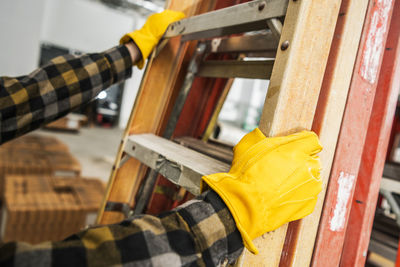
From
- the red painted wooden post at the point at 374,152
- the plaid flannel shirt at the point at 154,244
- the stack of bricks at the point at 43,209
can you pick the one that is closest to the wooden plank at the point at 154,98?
the plaid flannel shirt at the point at 154,244

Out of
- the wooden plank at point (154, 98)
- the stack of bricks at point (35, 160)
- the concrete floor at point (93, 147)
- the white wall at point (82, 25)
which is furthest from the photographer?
the white wall at point (82, 25)

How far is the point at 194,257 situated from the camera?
2.07 feet

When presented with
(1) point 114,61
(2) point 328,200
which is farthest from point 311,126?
(1) point 114,61

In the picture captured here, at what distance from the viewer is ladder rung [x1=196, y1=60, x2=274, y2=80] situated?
1.03 m

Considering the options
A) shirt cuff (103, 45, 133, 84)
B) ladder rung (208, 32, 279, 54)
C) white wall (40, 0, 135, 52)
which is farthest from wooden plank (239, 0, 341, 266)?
white wall (40, 0, 135, 52)

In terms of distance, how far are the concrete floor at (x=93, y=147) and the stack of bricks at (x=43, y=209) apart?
8.75ft

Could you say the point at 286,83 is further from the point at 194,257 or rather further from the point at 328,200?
the point at 194,257

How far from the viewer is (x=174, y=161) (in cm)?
90

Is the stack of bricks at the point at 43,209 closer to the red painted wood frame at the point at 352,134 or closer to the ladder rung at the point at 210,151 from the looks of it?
the ladder rung at the point at 210,151

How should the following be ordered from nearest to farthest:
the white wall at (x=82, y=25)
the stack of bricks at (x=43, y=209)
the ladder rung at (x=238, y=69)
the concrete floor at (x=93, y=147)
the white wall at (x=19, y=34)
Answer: the ladder rung at (x=238, y=69)
the stack of bricks at (x=43, y=209)
the concrete floor at (x=93, y=147)
the white wall at (x=19, y=34)
the white wall at (x=82, y=25)

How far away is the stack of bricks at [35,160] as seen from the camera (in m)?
3.61

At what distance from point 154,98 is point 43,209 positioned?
2.13m

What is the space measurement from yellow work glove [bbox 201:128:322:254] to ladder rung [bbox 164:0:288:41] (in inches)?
14.0

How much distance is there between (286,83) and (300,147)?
0.18 meters
